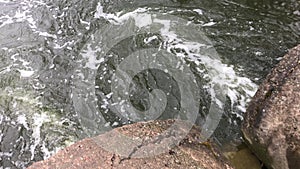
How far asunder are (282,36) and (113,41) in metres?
1.97

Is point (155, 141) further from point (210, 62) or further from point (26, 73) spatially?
point (26, 73)

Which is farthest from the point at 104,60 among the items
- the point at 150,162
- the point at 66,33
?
the point at 150,162

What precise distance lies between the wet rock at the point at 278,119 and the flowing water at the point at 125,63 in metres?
0.58

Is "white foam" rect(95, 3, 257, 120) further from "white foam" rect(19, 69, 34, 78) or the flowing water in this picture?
"white foam" rect(19, 69, 34, 78)

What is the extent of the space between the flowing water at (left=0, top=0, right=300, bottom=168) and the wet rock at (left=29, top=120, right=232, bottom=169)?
4.02 ft

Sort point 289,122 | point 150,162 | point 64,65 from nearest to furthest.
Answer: point 150,162 < point 289,122 < point 64,65

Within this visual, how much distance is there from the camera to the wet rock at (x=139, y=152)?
2.71 meters

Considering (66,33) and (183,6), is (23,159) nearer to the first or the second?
(66,33)

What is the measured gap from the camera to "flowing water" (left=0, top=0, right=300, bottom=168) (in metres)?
4.35

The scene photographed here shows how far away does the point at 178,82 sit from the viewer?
479cm

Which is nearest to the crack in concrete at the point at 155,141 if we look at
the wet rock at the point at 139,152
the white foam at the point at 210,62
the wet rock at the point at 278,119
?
the wet rock at the point at 139,152

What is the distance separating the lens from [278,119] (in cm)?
340

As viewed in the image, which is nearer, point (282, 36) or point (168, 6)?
point (282, 36)

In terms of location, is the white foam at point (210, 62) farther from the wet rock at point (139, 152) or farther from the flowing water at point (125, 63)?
the wet rock at point (139, 152)
